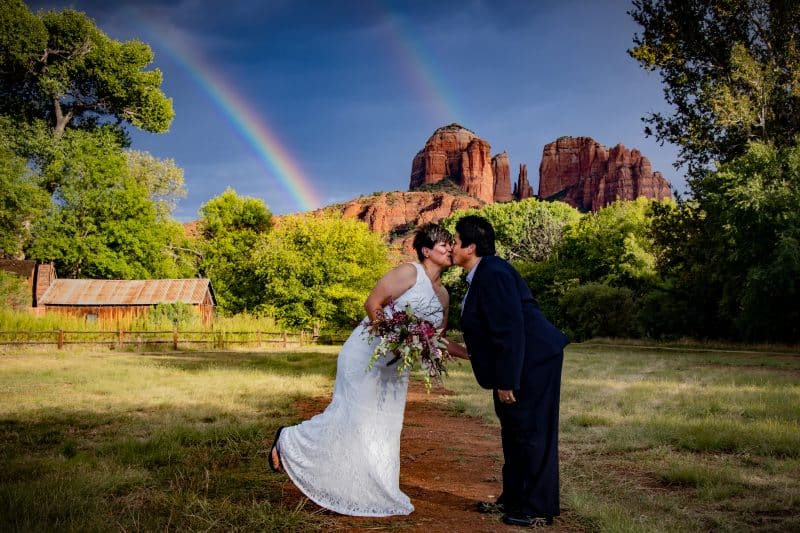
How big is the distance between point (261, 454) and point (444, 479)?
2.13 meters

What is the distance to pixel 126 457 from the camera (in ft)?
20.1

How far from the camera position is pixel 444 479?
584 centimetres

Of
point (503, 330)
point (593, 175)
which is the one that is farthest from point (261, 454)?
point (593, 175)

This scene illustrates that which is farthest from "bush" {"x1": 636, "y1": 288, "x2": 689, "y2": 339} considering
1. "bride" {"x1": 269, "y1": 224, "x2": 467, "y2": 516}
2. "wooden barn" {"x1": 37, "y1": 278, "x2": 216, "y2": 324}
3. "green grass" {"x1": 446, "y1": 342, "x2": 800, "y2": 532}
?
"bride" {"x1": 269, "y1": 224, "x2": 467, "y2": 516}

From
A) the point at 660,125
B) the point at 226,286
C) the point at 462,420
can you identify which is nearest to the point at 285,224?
the point at 226,286

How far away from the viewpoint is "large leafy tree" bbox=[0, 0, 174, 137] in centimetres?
3697

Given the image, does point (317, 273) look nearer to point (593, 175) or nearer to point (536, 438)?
point (536, 438)

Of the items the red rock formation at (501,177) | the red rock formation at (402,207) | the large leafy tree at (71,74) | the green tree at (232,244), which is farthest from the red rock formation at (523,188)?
the large leafy tree at (71,74)

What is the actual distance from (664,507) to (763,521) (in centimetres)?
70

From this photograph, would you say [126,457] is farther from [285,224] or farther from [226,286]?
[226,286]

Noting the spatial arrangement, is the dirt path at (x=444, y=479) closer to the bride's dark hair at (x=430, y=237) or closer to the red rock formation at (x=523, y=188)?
the bride's dark hair at (x=430, y=237)

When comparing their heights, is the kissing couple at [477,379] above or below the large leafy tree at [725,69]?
below

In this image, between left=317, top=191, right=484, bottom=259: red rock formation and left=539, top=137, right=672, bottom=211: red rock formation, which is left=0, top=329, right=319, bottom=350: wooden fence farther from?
left=539, top=137, right=672, bottom=211: red rock formation

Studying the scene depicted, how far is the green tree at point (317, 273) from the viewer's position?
3922 centimetres
